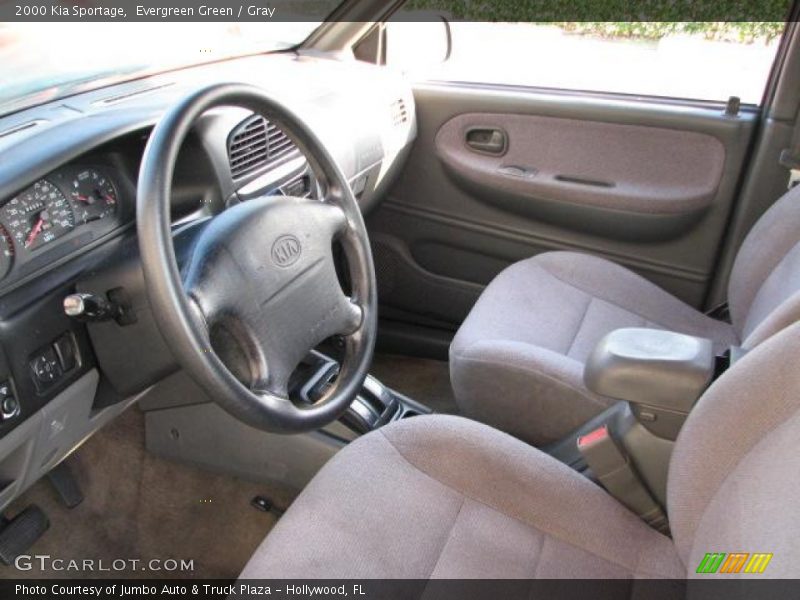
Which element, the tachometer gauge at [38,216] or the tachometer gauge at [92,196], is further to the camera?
the tachometer gauge at [92,196]

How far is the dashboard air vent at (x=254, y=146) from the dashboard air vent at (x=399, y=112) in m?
0.56

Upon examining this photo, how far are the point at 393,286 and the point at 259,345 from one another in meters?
1.35

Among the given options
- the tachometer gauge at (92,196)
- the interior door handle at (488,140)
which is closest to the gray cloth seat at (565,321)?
the interior door handle at (488,140)

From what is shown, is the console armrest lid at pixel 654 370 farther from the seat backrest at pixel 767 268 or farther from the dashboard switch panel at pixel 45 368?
the dashboard switch panel at pixel 45 368

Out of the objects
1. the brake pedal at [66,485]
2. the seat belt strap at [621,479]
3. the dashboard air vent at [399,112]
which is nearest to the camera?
the seat belt strap at [621,479]

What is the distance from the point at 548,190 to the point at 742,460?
4.36 feet

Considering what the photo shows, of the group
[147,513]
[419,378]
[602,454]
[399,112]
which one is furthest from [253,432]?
[399,112]

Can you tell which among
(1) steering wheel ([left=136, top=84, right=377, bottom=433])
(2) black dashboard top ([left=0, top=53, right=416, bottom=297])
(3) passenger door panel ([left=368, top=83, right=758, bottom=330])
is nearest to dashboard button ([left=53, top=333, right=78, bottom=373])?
(2) black dashboard top ([left=0, top=53, right=416, bottom=297])

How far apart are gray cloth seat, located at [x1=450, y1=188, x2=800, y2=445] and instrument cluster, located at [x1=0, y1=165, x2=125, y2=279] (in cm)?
71

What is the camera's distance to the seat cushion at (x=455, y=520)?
107 centimetres

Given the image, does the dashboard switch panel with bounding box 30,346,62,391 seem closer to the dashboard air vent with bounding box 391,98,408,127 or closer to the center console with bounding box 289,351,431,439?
the center console with bounding box 289,351,431,439

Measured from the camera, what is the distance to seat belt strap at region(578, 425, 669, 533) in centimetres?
115

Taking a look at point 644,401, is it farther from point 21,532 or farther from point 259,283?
point 21,532

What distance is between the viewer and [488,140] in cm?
223
